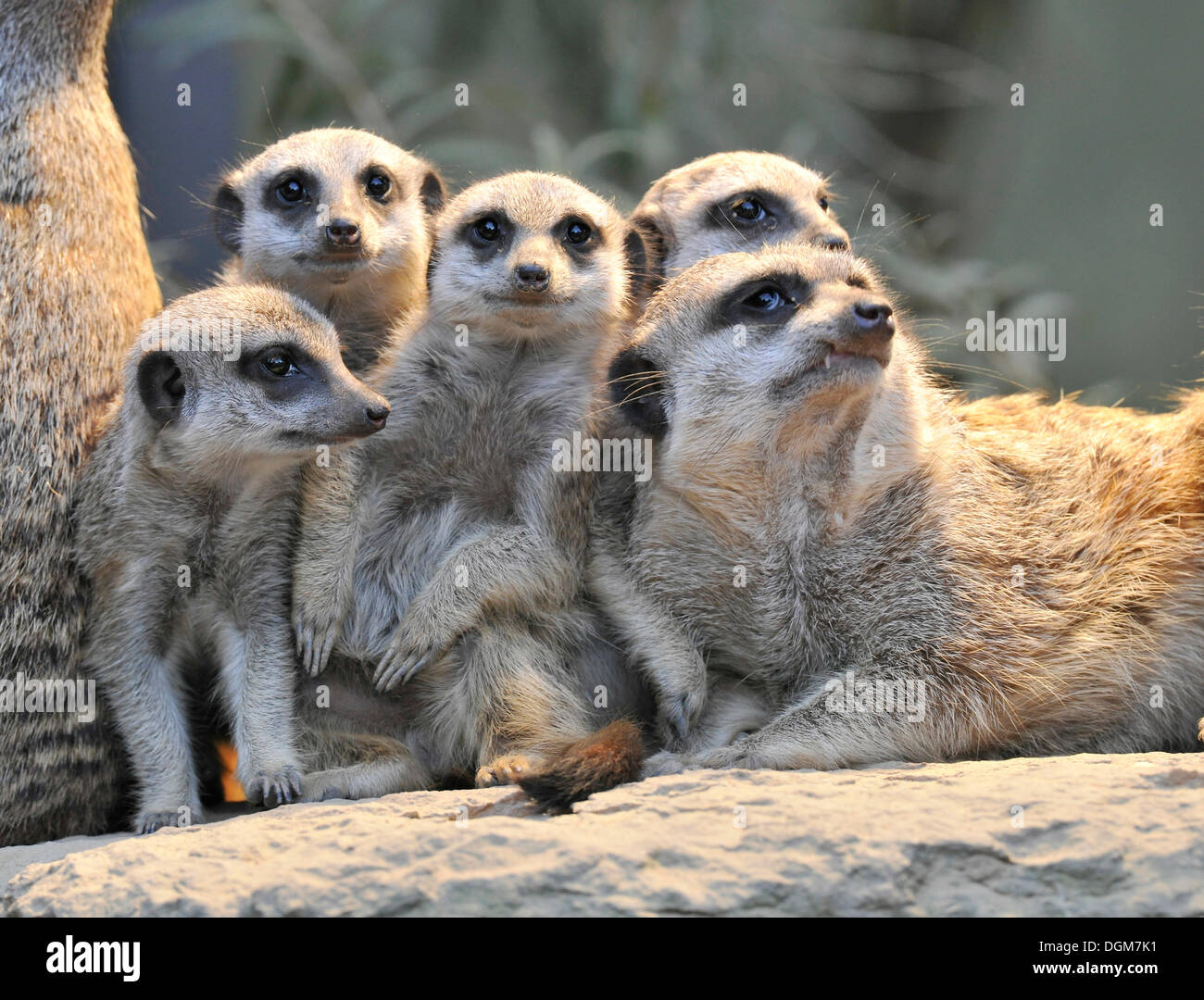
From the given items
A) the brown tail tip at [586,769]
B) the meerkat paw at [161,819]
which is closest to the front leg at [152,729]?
the meerkat paw at [161,819]

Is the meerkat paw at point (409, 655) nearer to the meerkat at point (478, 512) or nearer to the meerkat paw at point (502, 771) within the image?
the meerkat at point (478, 512)

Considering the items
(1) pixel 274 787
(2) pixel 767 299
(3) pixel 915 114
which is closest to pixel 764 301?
(2) pixel 767 299

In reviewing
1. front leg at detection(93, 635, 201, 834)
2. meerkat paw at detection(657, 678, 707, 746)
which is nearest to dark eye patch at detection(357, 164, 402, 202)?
front leg at detection(93, 635, 201, 834)

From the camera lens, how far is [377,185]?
3350mm

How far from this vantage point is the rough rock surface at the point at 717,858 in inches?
71.3

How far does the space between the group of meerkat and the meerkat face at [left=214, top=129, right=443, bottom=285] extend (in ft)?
0.31

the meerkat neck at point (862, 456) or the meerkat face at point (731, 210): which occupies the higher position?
the meerkat face at point (731, 210)

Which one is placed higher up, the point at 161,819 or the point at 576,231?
the point at 576,231

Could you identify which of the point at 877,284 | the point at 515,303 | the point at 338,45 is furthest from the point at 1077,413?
the point at 338,45

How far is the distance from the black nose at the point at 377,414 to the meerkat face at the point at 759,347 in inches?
21.2

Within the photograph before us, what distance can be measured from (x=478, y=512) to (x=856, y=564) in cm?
89

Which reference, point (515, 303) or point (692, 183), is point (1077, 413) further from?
point (515, 303)

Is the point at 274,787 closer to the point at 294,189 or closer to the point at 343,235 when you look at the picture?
the point at 343,235

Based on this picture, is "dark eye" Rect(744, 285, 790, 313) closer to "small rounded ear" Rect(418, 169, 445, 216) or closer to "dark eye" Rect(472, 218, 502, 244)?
"dark eye" Rect(472, 218, 502, 244)
